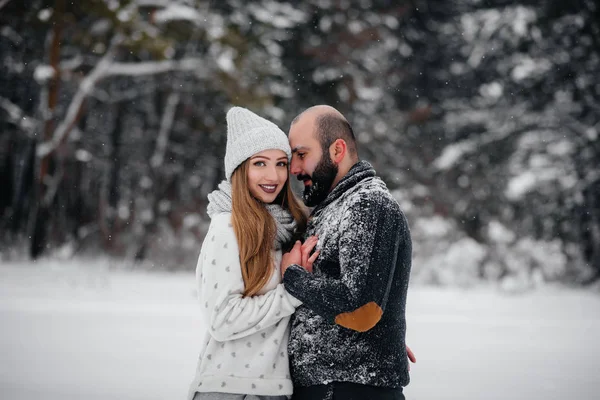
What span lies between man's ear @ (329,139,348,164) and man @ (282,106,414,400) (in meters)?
0.10

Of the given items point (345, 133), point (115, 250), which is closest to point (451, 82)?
point (115, 250)

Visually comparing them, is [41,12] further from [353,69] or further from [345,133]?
[345,133]

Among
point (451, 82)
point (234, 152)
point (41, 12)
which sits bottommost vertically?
point (234, 152)

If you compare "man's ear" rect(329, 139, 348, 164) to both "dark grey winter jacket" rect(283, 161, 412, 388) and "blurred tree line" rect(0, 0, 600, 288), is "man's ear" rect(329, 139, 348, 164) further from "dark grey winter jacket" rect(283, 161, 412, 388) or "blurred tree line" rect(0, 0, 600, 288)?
"blurred tree line" rect(0, 0, 600, 288)

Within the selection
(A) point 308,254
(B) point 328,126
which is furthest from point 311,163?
(A) point 308,254

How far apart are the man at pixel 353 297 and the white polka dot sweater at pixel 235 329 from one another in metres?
0.09

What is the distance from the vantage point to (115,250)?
50.4ft

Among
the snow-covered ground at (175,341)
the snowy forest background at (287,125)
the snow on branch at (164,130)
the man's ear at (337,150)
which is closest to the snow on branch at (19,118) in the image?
the snowy forest background at (287,125)

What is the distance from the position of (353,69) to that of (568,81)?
544cm

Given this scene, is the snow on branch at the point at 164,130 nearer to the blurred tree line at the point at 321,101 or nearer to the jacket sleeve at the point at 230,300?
the blurred tree line at the point at 321,101

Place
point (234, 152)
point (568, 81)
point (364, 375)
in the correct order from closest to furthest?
point (364, 375), point (234, 152), point (568, 81)

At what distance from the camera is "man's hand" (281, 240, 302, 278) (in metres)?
2.54

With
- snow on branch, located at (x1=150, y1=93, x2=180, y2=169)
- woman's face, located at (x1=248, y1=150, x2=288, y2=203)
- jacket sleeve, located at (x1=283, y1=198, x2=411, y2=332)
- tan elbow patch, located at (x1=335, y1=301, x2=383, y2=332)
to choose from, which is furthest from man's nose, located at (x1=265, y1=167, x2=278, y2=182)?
snow on branch, located at (x1=150, y1=93, x2=180, y2=169)

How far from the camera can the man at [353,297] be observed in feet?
7.54
